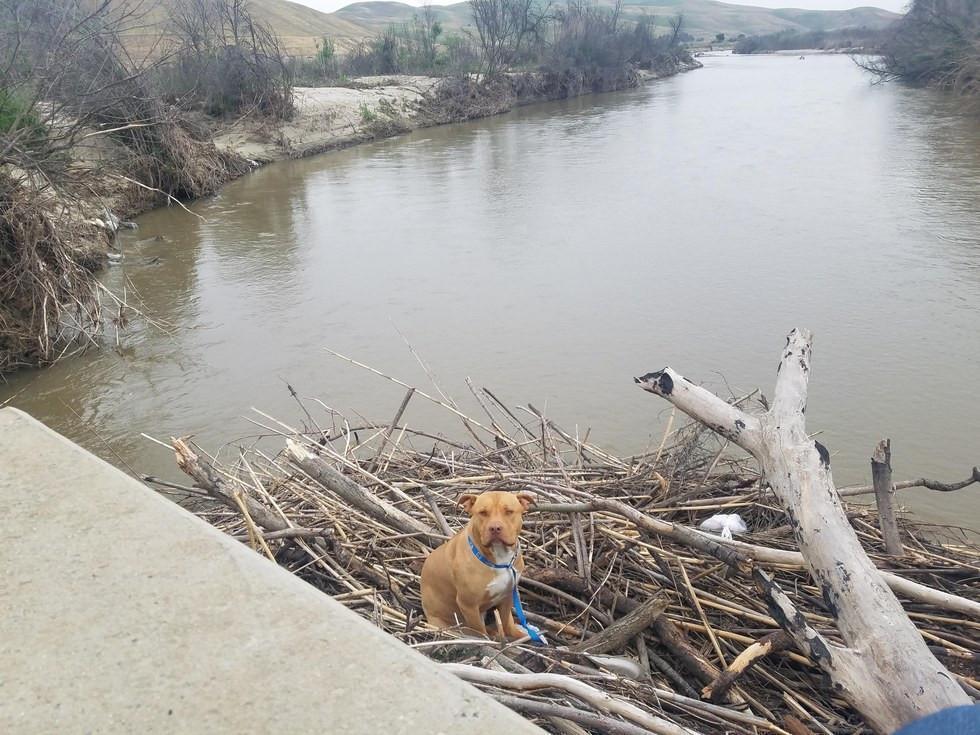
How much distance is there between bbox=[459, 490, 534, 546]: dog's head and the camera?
9.95 feet

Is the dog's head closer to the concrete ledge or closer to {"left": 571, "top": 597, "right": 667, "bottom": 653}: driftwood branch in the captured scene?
{"left": 571, "top": 597, "right": 667, "bottom": 653}: driftwood branch

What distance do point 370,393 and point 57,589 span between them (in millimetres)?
6228

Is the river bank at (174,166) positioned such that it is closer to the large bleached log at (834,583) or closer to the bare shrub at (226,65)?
the bare shrub at (226,65)

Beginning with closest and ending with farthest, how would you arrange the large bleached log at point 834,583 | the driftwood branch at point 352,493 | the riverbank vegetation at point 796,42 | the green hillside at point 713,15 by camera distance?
the large bleached log at point 834,583 < the driftwood branch at point 352,493 < the riverbank vegetation at point 796,42 < the green hillside at point 713,15

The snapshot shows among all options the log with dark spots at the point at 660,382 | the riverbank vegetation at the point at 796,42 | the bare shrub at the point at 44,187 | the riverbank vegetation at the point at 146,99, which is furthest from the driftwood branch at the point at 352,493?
the riverbank vegetation at the point at 796,42

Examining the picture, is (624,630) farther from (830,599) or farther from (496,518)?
(830,599)

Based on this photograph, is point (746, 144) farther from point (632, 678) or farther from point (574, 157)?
point (632, 678)

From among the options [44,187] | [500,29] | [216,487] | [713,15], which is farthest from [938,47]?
[713,15]

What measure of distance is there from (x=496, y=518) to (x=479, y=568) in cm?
20

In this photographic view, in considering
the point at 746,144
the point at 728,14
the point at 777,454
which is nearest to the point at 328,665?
the point at 777,454

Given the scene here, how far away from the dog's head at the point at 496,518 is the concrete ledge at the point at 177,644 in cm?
115

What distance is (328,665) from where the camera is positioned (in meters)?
1.70

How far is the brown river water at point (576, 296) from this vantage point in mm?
7680

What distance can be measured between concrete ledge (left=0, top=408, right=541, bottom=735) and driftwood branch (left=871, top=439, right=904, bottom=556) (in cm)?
246
